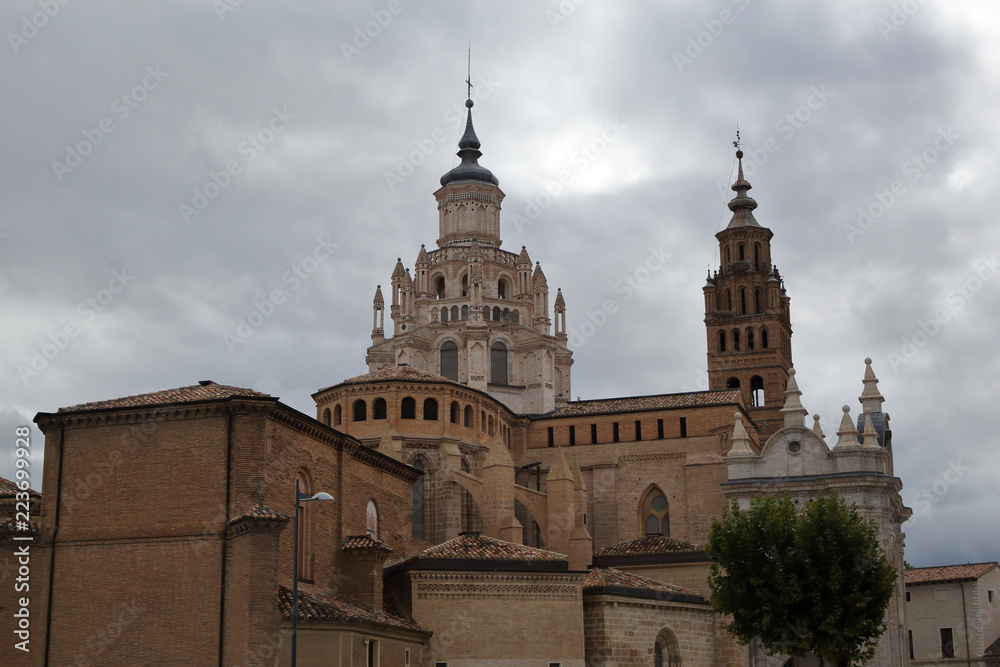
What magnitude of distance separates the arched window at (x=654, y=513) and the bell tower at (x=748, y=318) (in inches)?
760

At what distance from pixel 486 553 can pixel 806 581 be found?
35.8 ft

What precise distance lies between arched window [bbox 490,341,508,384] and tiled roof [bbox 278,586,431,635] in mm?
31897

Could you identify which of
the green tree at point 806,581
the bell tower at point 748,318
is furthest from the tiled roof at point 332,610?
the bell tower at point 748,318

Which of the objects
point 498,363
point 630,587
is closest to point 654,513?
point 498,363

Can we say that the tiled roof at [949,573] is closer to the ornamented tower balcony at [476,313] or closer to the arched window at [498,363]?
the ornamented tower balcony at [476,313]

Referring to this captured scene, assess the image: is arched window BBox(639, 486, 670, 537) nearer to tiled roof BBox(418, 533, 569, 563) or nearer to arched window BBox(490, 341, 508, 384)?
arched window BBox(490, 341, 508, 384)

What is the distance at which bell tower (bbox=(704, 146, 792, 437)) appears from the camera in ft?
268

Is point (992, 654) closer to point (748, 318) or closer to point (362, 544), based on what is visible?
point (748, 318)

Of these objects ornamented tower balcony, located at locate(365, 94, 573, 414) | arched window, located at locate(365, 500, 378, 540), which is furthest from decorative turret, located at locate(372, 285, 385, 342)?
arched window, located at locate(365, 500, 378, 540)

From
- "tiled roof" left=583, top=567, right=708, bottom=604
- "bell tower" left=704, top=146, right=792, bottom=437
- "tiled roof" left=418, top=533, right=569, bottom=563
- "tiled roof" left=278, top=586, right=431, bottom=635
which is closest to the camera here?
"tiled roof" left=278, top=586, right=431, bottom=635

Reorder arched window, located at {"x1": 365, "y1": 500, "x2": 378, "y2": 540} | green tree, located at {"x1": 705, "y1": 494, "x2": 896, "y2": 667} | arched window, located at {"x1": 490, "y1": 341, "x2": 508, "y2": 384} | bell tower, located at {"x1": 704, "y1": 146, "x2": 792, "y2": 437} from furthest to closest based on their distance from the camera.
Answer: bell tower, located at {"x1": 704, "y1": 146, "x2": 792, "y2": 437}
arched window, located at {"x1": 490, "y1": 341, "x2": 508, "y2": 384}
arched window, located at {"x1": 365, "y1": 500, "x2": 378, "y2": 540}
green tree, located at {"x1": 705, "y1": 494, "x2": 896, "y2": 667}

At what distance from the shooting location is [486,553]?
42625 millimetres

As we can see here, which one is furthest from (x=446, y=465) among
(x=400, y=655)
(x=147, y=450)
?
(x=147, y=450)

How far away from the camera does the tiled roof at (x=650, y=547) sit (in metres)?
52.0
